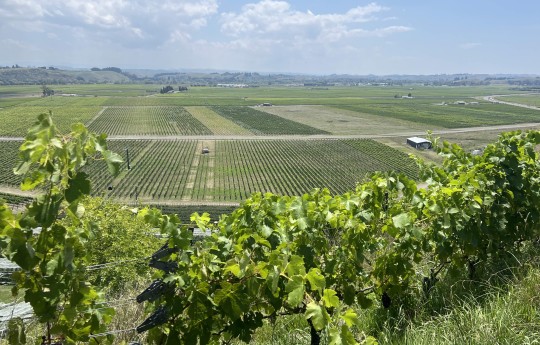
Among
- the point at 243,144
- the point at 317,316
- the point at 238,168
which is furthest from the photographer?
the point at 243,144

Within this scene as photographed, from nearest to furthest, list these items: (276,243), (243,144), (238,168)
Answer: (276,243)
(238,168)
(243,144)

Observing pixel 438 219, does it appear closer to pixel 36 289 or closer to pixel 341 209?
pixel 341 209

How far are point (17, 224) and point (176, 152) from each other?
69.7 meters

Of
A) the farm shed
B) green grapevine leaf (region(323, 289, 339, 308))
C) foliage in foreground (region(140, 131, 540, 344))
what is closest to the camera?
green grapevine leaf (region(323, 289, 339, 308))

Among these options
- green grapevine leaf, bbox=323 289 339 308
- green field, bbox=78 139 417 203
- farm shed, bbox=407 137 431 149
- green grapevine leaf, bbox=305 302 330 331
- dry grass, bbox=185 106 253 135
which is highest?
green grapevine leaf, bbox=323 289 339 308

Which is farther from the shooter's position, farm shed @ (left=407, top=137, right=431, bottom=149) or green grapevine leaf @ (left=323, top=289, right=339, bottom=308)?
farm shed @ (left=407, top=137, right=431, bottom=149)

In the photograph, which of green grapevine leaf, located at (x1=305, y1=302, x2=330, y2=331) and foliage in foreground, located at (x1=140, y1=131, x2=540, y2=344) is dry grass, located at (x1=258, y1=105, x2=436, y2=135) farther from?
green grapevine leaf, located at (x1=305, y1=302, x2=330, y2=331)

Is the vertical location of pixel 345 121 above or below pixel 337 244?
below

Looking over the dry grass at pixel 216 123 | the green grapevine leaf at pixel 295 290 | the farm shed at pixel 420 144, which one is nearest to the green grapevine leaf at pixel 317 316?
the green grapevine leaf at pixel 295 290

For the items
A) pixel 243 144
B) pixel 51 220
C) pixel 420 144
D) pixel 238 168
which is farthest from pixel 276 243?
pixel 420 144

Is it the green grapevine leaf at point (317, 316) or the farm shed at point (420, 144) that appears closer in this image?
the green grapevine leaf at point (317, 316)

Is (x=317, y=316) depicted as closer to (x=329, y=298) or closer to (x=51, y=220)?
(x=329, y=298)

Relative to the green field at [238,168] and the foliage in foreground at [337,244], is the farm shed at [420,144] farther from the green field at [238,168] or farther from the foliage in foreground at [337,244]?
the foliage in foreground at [337,244]

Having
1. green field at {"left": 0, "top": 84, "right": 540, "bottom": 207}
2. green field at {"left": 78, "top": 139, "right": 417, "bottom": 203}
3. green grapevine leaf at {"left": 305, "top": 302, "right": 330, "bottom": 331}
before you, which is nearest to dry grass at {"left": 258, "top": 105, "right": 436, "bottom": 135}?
green field at {"left": 0, "top": 84, "right": 540, "bottom": 207}
